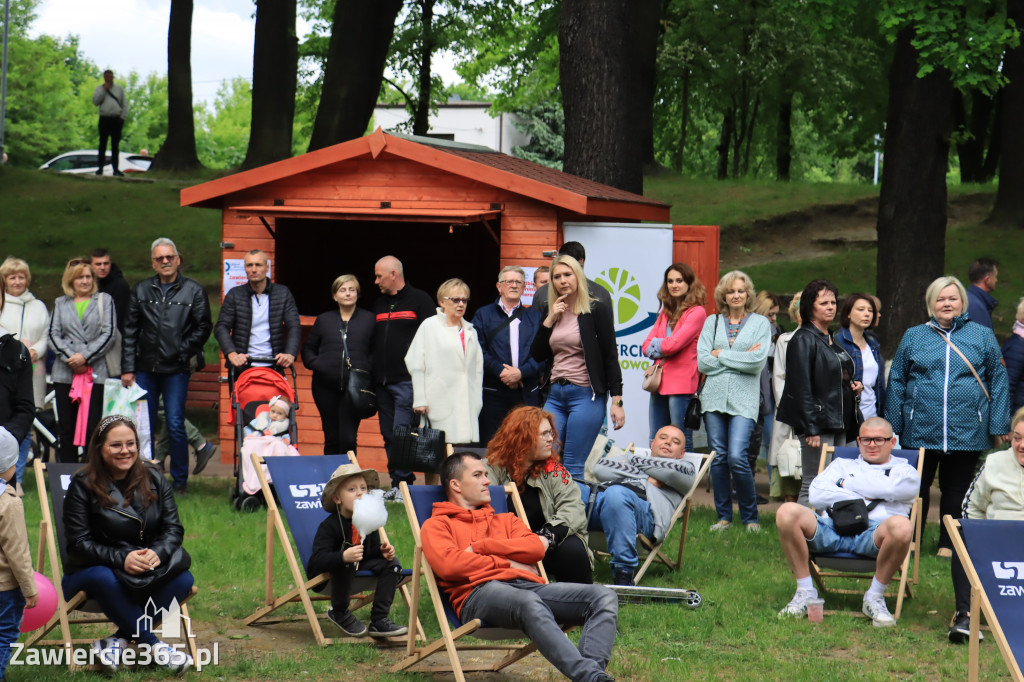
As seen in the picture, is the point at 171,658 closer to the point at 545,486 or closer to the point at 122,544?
the point at 122,544

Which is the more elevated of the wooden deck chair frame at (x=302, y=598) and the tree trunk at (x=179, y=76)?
the tree trunk at (x=179, y=76)

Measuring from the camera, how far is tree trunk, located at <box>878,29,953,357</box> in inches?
575

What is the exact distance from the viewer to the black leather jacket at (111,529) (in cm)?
559

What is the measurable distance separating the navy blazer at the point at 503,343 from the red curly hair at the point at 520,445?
219 centimetres

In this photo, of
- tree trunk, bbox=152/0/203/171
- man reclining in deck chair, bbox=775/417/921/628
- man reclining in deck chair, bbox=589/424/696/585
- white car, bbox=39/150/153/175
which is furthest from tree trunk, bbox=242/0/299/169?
man reclining in deck chair, bbox=775/417/921/628

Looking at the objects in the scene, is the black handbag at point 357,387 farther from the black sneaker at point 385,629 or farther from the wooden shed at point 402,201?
the black sneaker at point 385,629

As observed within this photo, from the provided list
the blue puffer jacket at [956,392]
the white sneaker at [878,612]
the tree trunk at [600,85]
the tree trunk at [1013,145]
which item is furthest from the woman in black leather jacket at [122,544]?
the tree trunk at [1013,145]

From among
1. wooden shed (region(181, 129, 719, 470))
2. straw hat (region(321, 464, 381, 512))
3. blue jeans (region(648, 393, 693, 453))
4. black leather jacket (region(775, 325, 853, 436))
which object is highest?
wooden shed (region(181, 129, 719, 470))

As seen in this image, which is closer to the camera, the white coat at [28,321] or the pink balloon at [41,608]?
the pink balloon at [41,608]

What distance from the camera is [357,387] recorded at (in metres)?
9.59

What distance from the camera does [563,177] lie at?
12.7 metres

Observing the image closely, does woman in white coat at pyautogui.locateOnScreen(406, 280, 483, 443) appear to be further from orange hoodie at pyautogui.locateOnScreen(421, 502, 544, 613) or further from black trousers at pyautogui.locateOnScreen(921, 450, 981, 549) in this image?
black trousers at pyautogui.locateOnScreen(921, 450, 981, 549)

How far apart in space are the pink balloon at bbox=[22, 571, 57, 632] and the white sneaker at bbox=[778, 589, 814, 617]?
384cm

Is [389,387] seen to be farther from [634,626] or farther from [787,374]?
[634,626]
